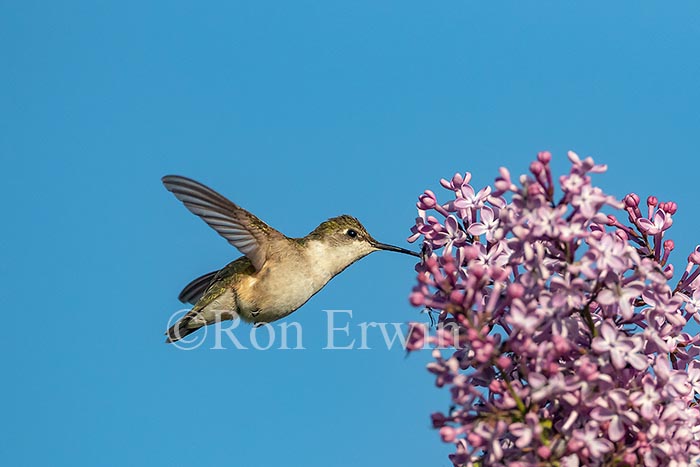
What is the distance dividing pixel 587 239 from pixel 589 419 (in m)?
0.82

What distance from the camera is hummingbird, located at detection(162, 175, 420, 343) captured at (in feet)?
24.7

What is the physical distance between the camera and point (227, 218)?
24.3 ft

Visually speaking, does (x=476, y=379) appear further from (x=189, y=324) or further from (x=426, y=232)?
→ (x=189, y=324)

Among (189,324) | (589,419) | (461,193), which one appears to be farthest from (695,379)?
(189,324)

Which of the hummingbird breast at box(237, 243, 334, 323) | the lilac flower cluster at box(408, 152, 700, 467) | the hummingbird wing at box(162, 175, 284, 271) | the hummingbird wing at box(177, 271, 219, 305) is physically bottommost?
the lilac flower cluster at box(408, 152, 700, 467)

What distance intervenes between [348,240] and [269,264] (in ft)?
2.47

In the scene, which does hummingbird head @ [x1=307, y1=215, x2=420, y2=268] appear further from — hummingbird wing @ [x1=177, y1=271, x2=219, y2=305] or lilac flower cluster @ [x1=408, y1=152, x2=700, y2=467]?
lilac flower cluster @ [x1=408, y1=152, x2=700, y2=467]

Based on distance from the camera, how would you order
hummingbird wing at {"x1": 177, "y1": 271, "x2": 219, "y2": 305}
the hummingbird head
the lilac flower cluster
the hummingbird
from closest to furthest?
1. the lilac flower cluster
2. the hummingbird
3. the hummingbird head
4. hummingbird wing at {"x1": 177, "y1": 271, "x2": 219, "y2": 305}

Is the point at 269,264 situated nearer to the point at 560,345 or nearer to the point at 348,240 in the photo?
the point at 348,240

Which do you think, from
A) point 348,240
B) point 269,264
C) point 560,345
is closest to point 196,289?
point 269,264

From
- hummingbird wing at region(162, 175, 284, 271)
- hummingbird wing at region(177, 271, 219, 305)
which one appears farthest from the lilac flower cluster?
hummingbird wing at region(177, 271, 219, 305)

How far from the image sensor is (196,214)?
7.16 m

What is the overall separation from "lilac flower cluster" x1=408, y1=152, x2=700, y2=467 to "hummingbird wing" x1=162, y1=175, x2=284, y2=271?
10.7 ft

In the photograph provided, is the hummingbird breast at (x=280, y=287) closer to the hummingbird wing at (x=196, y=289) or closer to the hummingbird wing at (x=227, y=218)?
the hummingbird wing at (x=227, y=218)
